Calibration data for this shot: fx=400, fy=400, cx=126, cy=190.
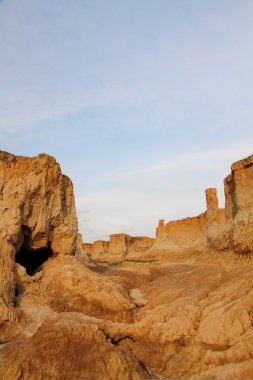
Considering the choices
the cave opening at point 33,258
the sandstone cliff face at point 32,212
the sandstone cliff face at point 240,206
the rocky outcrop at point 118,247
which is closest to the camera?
the sandstone cliff face at point 32,212

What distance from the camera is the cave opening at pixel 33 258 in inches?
690

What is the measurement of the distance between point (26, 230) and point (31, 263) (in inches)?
A: 100

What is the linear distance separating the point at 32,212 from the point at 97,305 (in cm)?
476

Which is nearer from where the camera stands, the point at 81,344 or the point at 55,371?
the point at 55,371

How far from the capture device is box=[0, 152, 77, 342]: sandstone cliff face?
14.4 metres

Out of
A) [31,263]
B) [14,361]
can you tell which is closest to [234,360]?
[14,361]

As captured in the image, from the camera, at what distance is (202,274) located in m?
16.9

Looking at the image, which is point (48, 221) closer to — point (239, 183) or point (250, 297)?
point (250, 297)

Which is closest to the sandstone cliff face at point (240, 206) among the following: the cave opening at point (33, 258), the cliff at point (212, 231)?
the cliff at point (212, 231)

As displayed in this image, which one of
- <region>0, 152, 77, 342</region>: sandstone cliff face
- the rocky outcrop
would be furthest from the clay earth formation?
the rocky outcrop

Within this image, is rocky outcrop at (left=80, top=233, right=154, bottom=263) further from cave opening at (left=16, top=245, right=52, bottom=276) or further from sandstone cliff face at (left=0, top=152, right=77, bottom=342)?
sandstone cliff face at (left=0, top=152, right=77, bottom=342)

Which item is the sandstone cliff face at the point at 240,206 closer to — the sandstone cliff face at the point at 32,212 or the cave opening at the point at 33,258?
the sandstone cliff face at the point at 32,212

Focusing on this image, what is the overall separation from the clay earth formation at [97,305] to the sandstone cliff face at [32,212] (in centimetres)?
4

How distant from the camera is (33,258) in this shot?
18.2 meters
